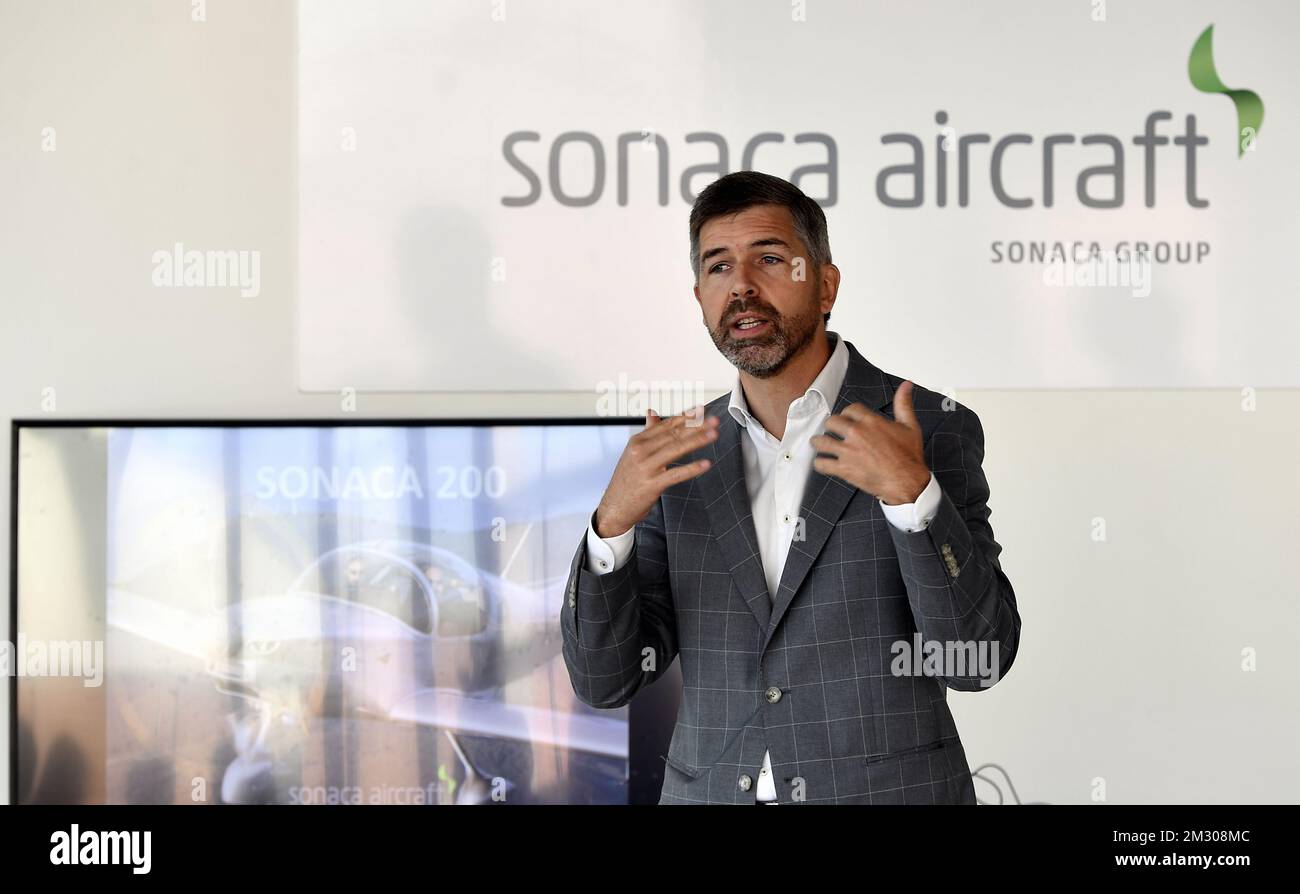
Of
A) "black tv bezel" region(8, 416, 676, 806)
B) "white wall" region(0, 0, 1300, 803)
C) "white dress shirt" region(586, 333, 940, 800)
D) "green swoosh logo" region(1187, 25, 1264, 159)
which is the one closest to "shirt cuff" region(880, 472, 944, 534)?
"white dress shirt" region(586, 333, 940, 800)

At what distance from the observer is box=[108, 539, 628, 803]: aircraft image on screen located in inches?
117

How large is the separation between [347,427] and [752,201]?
163 centimetres

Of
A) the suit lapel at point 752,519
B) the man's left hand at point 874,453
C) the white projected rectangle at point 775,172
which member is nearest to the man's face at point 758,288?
the suit lapel at point 752,519

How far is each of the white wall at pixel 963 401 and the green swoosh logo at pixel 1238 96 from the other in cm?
72

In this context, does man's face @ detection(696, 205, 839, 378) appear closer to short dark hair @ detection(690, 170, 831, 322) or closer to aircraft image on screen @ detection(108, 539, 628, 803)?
short dark hair @ detection(690, 170, 831, 322)

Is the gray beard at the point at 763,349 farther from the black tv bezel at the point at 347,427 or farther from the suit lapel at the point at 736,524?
the black tv bezel at the point at 347,427

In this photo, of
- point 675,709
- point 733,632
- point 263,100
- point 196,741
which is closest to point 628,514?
point 733,632

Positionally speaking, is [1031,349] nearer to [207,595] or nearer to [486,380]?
[486,380]

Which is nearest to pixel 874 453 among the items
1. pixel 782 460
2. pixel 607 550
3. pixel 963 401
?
pixel 607 550

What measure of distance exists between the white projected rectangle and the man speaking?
144cm

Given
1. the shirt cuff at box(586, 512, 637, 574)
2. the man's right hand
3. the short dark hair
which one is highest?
the short dark hair

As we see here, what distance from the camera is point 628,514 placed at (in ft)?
4.46

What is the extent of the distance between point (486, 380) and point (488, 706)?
869 mm

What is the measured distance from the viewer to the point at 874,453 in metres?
1.20
